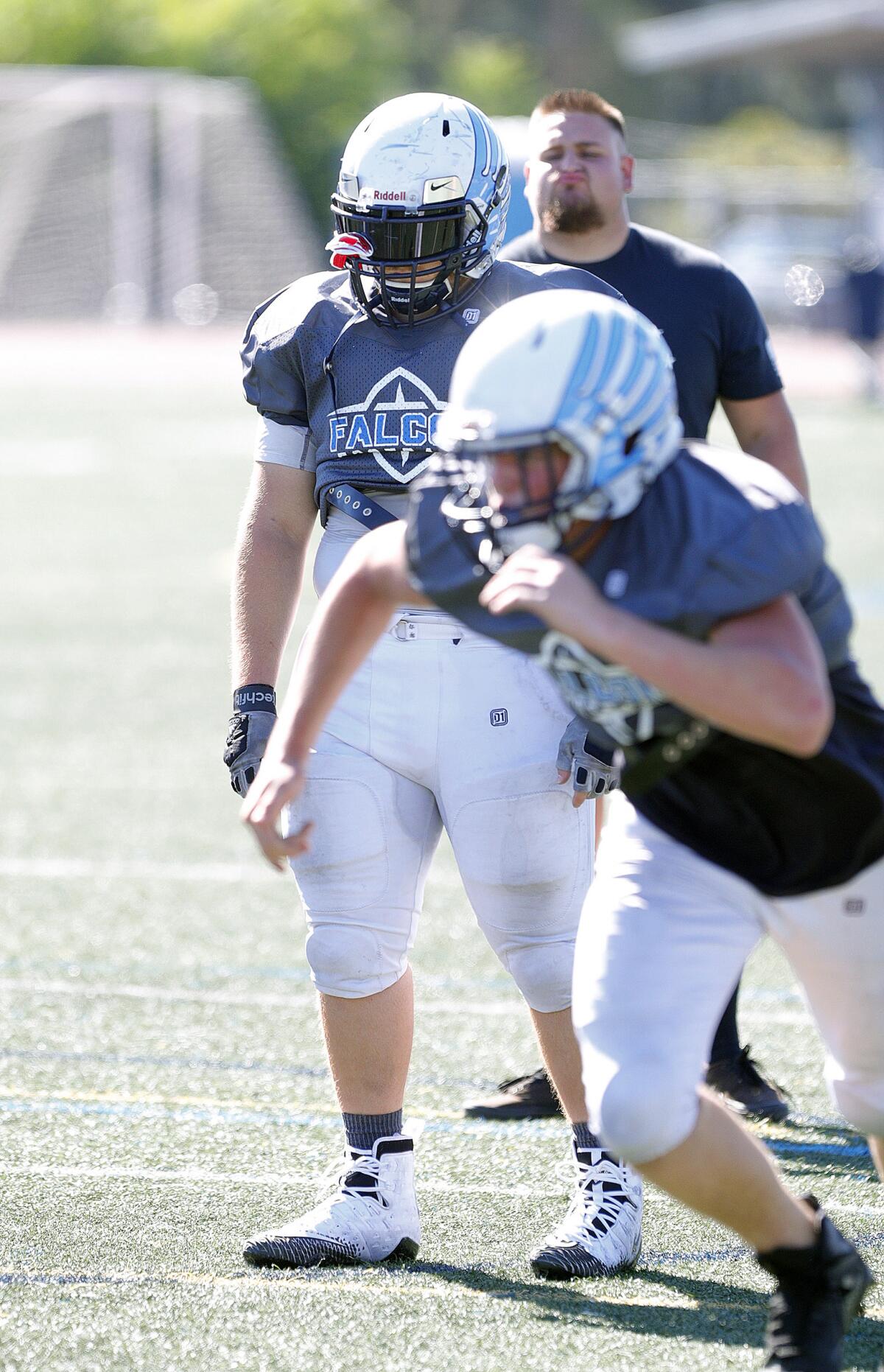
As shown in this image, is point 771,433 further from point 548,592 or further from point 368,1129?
point 548,592

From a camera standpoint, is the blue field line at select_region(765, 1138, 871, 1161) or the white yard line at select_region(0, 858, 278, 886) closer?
the blue field line at select_region(765, 1138, 871, 1161)

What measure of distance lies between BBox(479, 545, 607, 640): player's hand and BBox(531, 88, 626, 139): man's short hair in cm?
246

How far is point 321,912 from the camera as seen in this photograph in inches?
124

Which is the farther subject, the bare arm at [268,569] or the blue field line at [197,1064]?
the blue field line at [197,1064]

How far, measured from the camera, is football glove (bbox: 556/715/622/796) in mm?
3021

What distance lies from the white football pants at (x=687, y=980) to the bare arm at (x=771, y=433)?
169 cm

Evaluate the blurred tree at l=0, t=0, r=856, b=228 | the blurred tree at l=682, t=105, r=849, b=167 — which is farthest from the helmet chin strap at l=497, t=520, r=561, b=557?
the blurred tree at l=682, t=105, r=849, b=167

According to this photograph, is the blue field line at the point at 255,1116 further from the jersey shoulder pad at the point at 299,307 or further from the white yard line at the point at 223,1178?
the jersey shoulder pad at the point at 299,307

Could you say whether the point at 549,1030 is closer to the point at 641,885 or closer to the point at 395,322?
the point at 641,885

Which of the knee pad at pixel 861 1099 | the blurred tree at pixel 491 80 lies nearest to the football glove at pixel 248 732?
the knee pad at pixel 861 1099

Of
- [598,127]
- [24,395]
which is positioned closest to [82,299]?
[24,395]

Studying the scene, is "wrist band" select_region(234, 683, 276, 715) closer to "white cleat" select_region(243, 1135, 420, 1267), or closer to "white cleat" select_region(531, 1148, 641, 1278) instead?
"white cleat" select_region(243, 1135, 420, 1267)

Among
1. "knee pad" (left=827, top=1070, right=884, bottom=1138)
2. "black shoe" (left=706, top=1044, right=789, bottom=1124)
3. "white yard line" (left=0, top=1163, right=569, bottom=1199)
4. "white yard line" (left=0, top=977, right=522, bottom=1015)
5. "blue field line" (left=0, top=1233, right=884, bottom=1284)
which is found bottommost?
"white yard line" (left=0, top=977, right=522, bottom=1015)

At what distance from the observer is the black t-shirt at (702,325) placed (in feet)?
13.3
